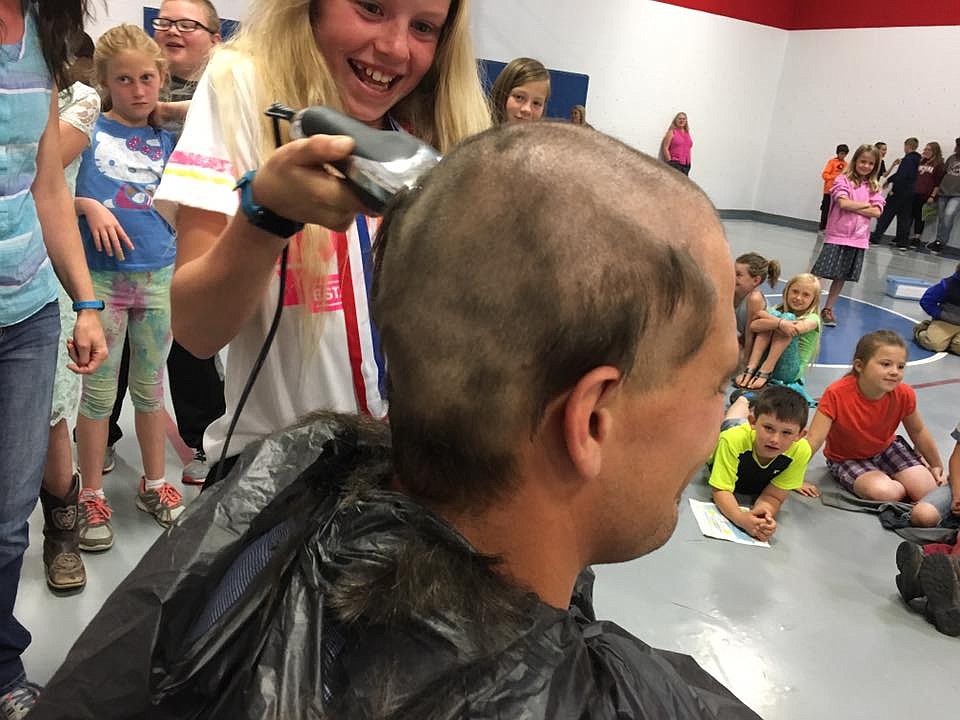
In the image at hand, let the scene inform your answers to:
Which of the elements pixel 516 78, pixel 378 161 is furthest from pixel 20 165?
pixel 516 78

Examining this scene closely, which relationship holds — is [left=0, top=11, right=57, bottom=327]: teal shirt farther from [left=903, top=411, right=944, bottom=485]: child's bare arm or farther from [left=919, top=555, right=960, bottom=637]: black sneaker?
[left=903, top=411, right=944, bottom=485]: child's bare arm

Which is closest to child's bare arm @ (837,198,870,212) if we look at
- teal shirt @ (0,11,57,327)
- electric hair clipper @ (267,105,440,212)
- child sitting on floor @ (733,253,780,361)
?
child sitting on floor @ (733,253,780,361)

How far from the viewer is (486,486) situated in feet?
2.55

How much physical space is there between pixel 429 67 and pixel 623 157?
602 millimetres

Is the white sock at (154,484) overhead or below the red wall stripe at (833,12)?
below

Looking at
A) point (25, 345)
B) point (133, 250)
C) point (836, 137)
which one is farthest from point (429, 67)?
point (836, 137)

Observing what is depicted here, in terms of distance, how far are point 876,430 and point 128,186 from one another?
320 cm

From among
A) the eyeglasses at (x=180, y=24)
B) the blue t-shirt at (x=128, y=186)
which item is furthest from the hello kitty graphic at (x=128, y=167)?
the eyeglasses at (x=180, y=24)

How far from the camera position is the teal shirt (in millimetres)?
1328

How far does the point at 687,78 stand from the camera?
11.8m

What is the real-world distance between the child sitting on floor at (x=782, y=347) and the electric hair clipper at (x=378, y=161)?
3509mm

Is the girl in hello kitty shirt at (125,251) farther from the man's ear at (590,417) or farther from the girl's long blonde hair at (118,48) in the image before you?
the man's ear at (590,417)

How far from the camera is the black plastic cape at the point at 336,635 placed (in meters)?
0.68

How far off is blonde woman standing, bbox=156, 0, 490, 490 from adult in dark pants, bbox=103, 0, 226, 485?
5.79ft
